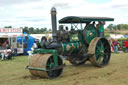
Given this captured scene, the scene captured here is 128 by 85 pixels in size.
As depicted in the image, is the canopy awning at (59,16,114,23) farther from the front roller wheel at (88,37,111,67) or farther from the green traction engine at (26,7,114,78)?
the front roller wheel at (88,37,111,67)

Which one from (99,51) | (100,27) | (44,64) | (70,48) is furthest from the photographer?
(100,27)

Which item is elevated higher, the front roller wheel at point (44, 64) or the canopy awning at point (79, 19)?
the canopy awning at point (79, 19)

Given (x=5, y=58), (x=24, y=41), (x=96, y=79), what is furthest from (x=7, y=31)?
(x=96, y=79)

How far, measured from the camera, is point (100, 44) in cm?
810

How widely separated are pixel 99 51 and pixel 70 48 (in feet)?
4.78

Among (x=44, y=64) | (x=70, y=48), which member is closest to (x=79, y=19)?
(x=70, y=48)

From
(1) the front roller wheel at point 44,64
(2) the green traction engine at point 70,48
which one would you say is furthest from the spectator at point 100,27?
(1) the front roller wheel at point 44,64

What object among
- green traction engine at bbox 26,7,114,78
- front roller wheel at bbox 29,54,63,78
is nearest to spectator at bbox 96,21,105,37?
green traction engine at bbox 26,7,114,78

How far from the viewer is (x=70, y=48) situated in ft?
23.3

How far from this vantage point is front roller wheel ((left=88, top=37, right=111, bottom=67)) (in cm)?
741

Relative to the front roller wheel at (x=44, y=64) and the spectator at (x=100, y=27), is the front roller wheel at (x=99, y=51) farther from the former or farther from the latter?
the front roller wheel at (x=44, y=64)

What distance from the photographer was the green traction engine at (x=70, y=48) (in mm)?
5832

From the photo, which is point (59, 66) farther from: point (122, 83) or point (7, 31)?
point (7, 31)

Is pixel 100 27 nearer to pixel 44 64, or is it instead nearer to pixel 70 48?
pixel 70 48
